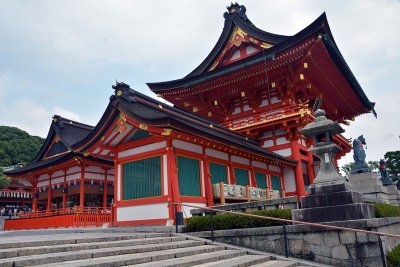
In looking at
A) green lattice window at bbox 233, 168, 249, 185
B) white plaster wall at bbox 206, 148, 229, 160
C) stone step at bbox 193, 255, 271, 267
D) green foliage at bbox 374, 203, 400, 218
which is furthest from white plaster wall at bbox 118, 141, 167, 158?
green foliage at bbox 374, 203, 400, 218

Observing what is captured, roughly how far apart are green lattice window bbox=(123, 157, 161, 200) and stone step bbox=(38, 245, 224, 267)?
4049 millimetres

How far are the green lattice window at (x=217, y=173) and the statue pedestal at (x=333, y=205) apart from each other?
5655 mm

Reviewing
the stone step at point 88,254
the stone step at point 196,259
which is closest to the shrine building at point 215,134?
the stone step at point 88,254

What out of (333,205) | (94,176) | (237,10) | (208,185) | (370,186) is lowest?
(333,205)

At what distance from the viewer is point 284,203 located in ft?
31.6

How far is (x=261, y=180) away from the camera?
17.7 m

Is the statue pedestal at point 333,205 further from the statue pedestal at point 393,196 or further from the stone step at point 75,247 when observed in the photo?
the statue pedestal at point 393,196

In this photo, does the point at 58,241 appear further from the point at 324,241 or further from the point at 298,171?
the point at 298,171

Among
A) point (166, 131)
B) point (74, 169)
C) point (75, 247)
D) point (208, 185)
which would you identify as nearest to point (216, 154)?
point (208, 185)

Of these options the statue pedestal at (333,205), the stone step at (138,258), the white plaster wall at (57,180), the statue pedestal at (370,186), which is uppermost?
the white plaster wall at (57,180)

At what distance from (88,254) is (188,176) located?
634 centimetres

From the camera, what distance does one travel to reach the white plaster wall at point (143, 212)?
11.9 metres

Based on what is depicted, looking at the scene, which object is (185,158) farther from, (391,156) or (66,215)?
(391,156)

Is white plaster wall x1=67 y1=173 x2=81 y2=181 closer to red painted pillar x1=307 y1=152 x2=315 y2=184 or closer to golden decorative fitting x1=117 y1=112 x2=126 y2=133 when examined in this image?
golden decorative fitting x1=117 y1=112 x2=126 y2=133
